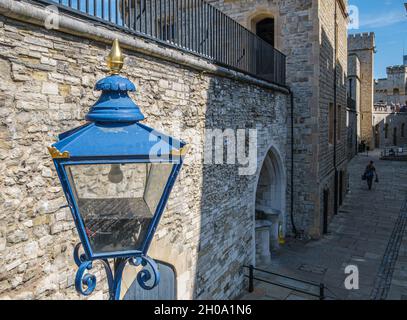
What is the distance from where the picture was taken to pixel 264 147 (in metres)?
9.40

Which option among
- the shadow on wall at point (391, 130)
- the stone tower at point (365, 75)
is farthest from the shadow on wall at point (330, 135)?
the shadow on wall at point (391, 130)

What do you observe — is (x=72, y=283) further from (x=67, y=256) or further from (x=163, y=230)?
(x=163, y=230)

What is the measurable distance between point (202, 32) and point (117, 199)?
529 centimetres

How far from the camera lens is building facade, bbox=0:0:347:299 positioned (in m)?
3.21

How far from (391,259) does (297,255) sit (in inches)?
98.8

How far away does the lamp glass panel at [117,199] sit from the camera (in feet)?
6.59

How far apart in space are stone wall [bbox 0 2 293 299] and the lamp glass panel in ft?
4.86

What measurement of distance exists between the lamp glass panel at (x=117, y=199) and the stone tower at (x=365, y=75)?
122 ft

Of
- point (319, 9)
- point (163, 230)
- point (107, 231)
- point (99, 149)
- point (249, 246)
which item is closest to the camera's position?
point (99, 149)

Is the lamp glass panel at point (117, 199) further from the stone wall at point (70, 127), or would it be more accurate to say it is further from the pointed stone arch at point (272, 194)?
the pointed stone arch at point (272, 194)

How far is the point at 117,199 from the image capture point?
83.1 inches

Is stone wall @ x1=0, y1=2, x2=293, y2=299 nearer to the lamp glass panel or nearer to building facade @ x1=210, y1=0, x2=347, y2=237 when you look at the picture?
the lamp glass panel

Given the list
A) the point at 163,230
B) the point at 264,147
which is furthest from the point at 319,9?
the point at 163,230

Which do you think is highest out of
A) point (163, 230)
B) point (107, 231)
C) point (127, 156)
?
point (127, 156)
